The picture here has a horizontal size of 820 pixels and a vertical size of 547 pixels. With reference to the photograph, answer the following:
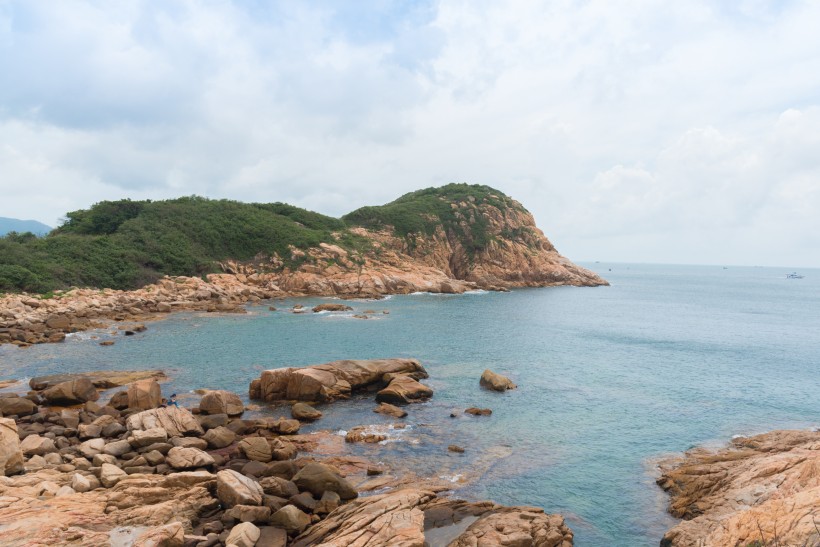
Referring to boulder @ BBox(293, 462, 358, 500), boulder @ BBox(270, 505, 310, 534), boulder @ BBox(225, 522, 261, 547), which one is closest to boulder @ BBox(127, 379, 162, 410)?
boulder @ BBox(293, 462, 358, 500)

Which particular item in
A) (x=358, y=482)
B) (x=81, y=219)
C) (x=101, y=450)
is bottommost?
(x=358, y=482)

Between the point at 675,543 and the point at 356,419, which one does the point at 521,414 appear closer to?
the point at 356,419

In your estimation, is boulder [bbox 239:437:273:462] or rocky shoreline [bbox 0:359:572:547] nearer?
rocky shoreline [bbox 0:359:572:547]

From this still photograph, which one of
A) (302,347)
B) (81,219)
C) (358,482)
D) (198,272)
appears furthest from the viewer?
(81,219)

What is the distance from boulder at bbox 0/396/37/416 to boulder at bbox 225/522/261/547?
1734 centimetres

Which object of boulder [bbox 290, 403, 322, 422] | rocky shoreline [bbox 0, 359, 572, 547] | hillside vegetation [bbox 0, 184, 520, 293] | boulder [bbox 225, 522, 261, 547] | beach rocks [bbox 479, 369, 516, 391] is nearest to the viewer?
boulder [bbox 225, 522, 261, 547]

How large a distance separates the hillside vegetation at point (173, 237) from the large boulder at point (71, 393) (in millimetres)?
44450

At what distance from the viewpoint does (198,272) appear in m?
82.2

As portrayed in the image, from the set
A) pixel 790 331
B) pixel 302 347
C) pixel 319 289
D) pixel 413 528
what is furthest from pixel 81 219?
pixel 790 331

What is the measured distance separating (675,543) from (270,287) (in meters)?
77.6

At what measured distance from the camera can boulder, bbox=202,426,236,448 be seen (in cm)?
2020

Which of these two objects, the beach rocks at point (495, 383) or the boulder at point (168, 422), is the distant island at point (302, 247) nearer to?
the boulder at point (168, 422)

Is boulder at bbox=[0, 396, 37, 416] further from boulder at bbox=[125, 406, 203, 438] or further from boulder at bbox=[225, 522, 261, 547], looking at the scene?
boulder at bbox=[225, 522, 261, 547]

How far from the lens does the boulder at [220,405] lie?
2431cm
